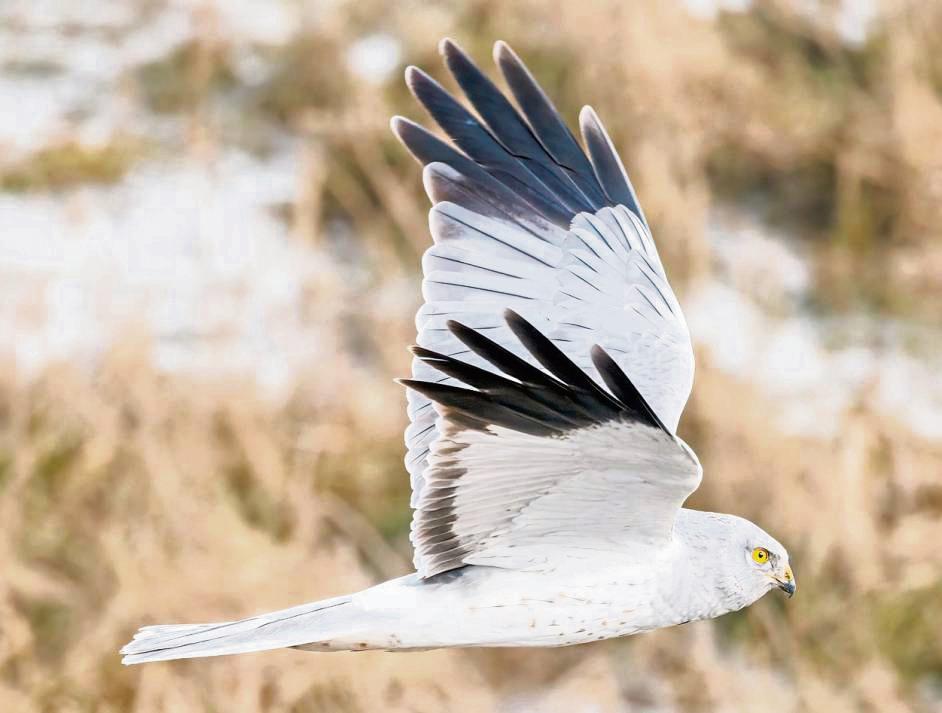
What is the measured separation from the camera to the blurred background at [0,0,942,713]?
6.09 metres

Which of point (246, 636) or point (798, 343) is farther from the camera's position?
point (798, 343)

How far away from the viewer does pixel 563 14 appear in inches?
348

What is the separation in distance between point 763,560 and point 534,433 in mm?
923

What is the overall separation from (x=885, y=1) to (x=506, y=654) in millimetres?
5098

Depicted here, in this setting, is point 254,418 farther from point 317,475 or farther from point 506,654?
point 506,654

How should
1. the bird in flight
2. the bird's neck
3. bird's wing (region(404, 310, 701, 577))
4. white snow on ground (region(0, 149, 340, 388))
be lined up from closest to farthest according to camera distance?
bird's wing (region(404, 310, 701, 577)) < the bird in flight < the bird's neck < white snow on ground (region(0, 149, 340, 388))

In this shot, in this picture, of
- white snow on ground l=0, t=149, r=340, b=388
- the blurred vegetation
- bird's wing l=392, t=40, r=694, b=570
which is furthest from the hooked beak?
the blurred vegetation

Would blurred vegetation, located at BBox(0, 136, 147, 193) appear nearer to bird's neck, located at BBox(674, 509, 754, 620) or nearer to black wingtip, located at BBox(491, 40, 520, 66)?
black wingtip, located at BBox(491, 40, 520, 66)

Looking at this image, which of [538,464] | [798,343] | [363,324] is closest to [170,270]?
[363,324]

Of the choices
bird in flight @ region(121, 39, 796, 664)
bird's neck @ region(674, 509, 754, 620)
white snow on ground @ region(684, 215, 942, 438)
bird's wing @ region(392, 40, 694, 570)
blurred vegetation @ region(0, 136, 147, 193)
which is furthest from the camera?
blurred vegetation @ region(0, 136, 147, 193)

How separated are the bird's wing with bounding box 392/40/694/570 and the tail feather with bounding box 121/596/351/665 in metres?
0.62

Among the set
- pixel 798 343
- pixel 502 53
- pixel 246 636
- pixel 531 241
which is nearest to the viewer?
pixel 246 636

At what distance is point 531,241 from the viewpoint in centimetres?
477

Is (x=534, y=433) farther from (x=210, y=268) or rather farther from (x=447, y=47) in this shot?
(x=210, y=268)
